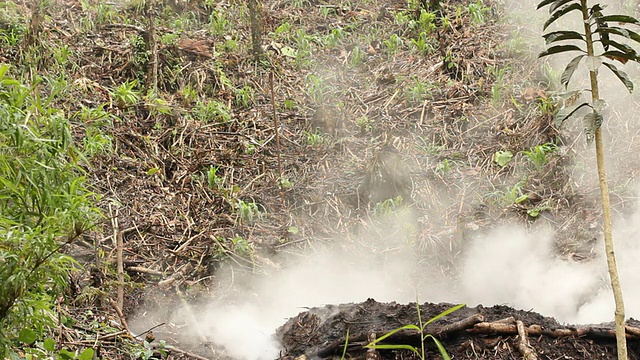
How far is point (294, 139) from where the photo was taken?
670 cm

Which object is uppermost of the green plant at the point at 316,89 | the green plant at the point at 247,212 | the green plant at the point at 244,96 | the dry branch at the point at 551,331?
the green plant at the point at 316,89

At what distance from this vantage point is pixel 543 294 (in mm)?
4809

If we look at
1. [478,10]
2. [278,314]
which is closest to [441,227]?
[278,314]

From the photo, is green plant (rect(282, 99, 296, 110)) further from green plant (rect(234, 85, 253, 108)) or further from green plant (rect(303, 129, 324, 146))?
green plant (rect(303, 129, 324, 146))

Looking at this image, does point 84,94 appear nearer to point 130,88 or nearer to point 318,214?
point 130,88

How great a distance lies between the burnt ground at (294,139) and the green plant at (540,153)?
7cm

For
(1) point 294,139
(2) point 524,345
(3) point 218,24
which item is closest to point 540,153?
(1) point 294,139

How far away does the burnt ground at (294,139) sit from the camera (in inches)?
209

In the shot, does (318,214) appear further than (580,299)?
Yes

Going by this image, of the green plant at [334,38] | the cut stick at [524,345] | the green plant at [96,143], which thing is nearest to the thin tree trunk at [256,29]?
the green plant at [334,38]

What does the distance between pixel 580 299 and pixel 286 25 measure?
4791 mm

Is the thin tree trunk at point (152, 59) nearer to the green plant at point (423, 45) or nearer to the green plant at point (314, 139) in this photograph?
the green plant at point (314, 139)

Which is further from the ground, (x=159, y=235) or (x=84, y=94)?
(x=84, y=94)

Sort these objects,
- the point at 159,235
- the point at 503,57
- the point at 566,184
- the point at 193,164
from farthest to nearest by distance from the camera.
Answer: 1. the point at 503,57
2. the point at 193,164
3. the point at 566,184
4. the point at 159,235
